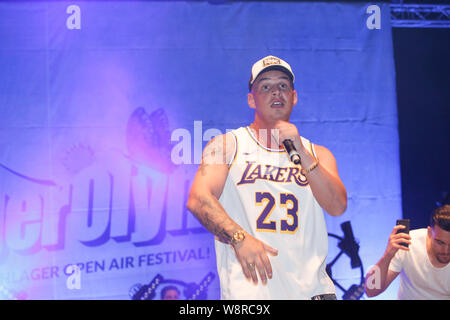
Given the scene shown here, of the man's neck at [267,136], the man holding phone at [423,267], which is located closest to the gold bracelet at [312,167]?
the man's neck at [267,136]

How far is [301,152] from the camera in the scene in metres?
2.13

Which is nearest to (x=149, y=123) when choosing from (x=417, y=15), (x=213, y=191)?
(x=213, y=191)

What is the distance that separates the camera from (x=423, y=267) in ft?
10.9

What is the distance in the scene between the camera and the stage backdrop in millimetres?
3867

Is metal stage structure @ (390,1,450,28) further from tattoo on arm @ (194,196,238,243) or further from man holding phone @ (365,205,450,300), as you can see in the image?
tattoo on arm @ (194,196,238,243)

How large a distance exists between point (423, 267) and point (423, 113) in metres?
1.80

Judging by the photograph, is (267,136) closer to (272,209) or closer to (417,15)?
(272,209)

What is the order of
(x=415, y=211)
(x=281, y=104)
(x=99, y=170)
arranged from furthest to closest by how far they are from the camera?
(x=415, y=211), (x=99, y=170), (x=281, y=104)

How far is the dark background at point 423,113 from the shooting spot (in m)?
4.34

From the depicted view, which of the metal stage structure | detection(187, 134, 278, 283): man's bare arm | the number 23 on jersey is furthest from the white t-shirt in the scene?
the metal stage structure

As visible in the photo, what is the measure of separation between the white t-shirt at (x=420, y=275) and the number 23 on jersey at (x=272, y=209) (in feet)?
5.29
